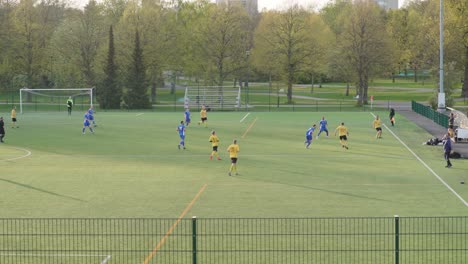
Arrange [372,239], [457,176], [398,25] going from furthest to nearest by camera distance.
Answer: [398,25]
[457,176]
[372,239]

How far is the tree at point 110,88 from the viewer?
79.8 metres

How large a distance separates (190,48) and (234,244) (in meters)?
Answer: 77.4

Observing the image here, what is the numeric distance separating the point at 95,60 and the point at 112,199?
2608 inches

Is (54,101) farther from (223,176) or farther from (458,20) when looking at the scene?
(223,176)

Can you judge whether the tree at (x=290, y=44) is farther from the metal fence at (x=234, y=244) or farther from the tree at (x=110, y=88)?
the metal fence at (x=234, y=244)

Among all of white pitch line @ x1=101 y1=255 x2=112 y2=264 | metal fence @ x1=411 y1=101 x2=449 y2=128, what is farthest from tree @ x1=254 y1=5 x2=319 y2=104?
white pitch line @ x1=101 y1=255 x2=112 y2=264

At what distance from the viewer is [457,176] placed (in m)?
28.6

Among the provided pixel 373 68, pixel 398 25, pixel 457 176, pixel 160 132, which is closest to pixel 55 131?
pixel 160 132

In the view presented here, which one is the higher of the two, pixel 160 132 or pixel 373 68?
pixel 373 68

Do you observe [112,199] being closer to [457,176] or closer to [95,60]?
[457,176]

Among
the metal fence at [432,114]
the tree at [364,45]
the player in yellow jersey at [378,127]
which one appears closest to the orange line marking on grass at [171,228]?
the player in yellow jersey at [378,127]

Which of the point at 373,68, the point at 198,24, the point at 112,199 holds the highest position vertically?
the point at 198,24

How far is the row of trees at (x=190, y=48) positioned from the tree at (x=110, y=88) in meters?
0.12

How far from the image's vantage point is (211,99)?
3243 inches
